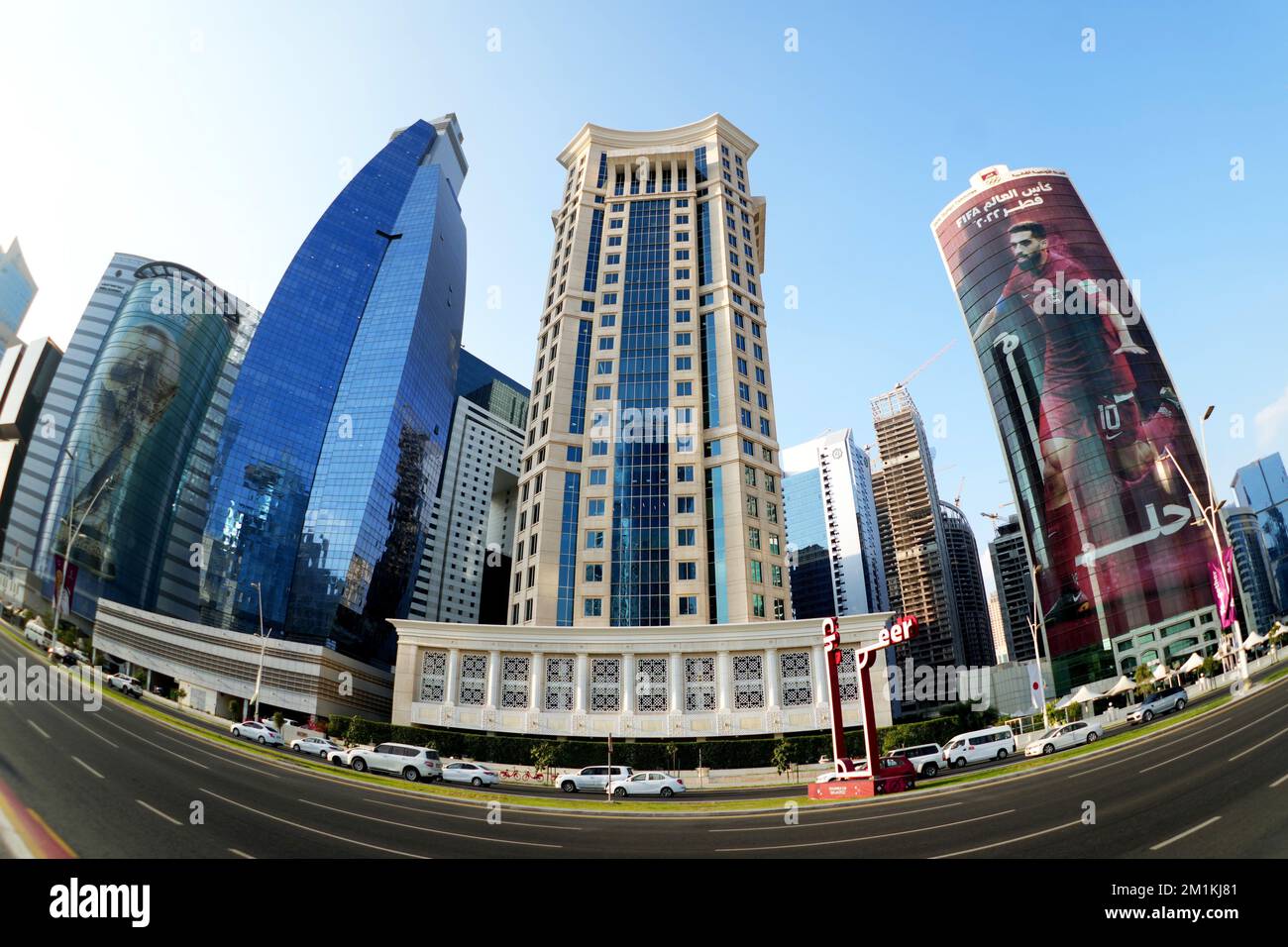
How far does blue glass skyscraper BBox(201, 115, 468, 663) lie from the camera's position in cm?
12331

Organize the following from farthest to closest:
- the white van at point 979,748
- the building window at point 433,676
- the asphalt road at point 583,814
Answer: the building window at point 433,676
the white van at point 979,748
the asphalt road at point 583,814

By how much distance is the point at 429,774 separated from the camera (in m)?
34.8

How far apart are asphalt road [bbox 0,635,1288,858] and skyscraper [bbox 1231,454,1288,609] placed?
472ft

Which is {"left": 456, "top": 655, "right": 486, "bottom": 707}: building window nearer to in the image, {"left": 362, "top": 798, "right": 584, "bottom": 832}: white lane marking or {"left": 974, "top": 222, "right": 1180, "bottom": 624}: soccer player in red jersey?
{"left": 362, "top": 798, "right": 584, "bottom": 832}: white lane marking

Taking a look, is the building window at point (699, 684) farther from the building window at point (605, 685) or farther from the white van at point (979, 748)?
the white van at point (979, 748)

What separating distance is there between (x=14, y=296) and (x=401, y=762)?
142 ft

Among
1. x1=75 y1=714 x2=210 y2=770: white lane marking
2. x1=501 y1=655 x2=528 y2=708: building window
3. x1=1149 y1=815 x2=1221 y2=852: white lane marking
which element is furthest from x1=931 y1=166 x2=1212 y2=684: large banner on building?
x1=75 y1=714 x2=210 y2=770: white lane marking

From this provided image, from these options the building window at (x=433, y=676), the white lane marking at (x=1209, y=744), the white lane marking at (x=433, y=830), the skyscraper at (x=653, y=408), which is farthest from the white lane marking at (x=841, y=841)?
the building window at (x=433, y=676)

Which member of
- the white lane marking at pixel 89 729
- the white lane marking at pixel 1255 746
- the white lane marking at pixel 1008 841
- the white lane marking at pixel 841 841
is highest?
the white lane marking at pixel 89 729

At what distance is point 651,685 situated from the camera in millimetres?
52906

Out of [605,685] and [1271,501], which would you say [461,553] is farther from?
[1271,501]

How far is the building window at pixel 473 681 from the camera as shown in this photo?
53.9 metres

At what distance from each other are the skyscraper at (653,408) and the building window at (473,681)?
6377 mm

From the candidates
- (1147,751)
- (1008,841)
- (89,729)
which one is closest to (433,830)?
(89,729)
